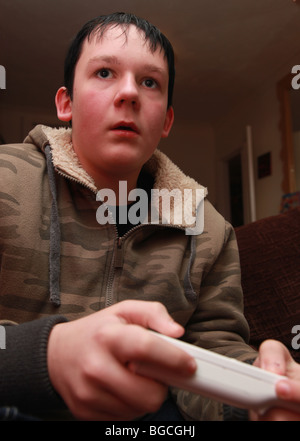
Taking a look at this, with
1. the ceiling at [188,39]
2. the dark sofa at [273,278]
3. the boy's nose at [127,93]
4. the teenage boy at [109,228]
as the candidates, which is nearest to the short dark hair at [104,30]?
the teenage boy at [109,228]

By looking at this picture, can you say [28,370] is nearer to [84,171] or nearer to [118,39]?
[84,171]

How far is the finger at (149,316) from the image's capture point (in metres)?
0.36

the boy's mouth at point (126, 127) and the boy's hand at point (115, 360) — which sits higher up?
the boy's mouth at point (126, 127)

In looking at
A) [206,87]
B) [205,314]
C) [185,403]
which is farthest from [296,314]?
[206,87]

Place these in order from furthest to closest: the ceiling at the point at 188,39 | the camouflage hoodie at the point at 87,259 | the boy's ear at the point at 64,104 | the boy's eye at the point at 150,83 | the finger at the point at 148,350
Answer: the ceiling at the point at 188,39 < the boy's ear at the point at 64,104 < the boy's eye at the point at 150,83 < the camouflage hoodie at the point at 87,259 < the finger at the point at 148,350

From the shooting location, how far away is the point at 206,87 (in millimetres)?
3938

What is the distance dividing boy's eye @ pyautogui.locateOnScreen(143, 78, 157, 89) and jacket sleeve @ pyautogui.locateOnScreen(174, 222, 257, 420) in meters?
0.34

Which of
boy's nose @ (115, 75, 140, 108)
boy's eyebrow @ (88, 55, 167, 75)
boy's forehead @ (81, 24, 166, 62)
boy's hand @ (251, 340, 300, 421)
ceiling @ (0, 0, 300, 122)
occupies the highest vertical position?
ceiling @ (0, 0, 300, 122)

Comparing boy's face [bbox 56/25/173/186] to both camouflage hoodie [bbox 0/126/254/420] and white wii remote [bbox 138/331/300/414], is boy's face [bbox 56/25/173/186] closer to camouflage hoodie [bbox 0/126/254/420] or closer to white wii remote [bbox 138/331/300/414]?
camouflage hoodie [bbox 0/126/254/420]

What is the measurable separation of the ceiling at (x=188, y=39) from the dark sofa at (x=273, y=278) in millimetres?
2324

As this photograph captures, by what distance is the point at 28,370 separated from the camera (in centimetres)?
40

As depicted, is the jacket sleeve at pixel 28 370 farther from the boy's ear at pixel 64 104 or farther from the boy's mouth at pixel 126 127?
the boy's ear at pixel 64 104

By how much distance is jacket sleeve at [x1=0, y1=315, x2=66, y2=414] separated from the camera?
0.40m

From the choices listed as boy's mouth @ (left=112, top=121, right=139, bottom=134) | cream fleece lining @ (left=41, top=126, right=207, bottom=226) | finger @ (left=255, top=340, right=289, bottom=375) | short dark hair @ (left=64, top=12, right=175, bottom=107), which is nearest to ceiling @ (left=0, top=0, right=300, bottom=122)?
short dark hair @ (left=64, top=12, right=175, bottom=107)
